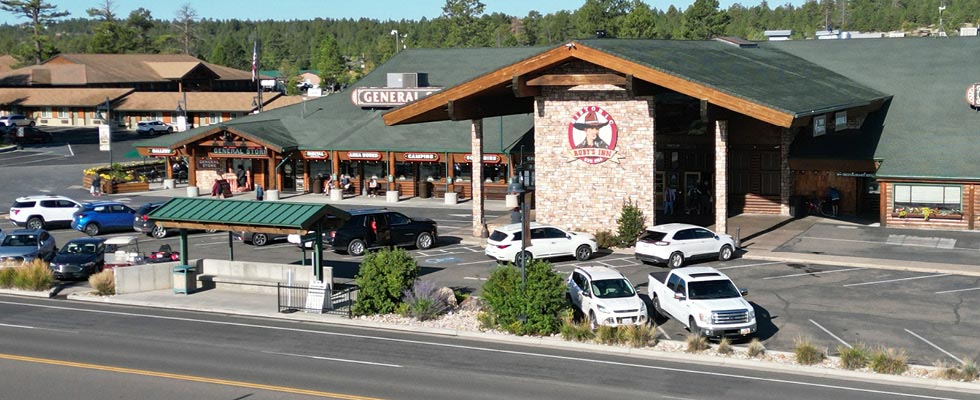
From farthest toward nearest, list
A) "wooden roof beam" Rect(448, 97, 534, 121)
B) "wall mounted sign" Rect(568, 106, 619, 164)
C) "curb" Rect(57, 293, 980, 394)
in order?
"wooden roof beam" Rect(448, 97, 534, 121)
"wall mounted sign" Rect(568, 106, 619, 164)
"curb" Rect(57, 293, 980, 394)

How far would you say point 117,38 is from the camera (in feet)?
544

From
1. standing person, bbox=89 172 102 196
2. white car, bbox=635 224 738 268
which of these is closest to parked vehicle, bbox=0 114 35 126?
standing person, bbox=89 172 102 196

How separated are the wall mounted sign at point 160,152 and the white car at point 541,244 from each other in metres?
35.9

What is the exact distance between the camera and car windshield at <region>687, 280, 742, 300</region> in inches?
1190

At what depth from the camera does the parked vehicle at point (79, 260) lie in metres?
40.4

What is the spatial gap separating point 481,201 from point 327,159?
20832mm

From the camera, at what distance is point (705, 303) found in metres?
29.7

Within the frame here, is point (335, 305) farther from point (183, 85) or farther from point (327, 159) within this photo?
point (183, 85)

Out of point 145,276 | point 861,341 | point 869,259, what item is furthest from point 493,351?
point 869,259

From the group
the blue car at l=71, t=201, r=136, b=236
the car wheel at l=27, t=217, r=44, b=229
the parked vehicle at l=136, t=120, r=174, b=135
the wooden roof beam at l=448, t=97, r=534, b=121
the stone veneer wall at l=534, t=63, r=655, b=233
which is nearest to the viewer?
the stone veneer wall at l=534, t=63, r=655, b=233

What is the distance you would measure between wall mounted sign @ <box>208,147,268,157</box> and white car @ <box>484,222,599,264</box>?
29672 mm

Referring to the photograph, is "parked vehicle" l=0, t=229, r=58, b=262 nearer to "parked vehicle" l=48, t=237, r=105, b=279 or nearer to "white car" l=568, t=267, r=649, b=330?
"parked vehicle" l=48, t=237, r=105, b=279

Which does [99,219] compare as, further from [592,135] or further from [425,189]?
[592,135]

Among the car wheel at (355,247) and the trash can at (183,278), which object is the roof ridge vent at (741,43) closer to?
the car wheel at (355,247)
